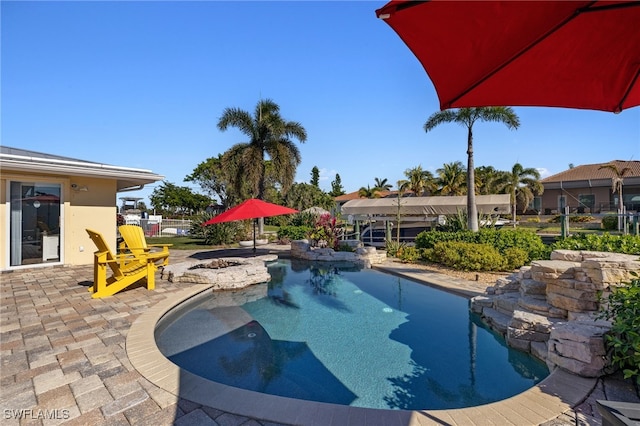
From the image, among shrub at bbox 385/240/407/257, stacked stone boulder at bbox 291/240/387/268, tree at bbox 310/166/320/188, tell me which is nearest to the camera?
stacked stone boulder at bbox 291/240/387/268

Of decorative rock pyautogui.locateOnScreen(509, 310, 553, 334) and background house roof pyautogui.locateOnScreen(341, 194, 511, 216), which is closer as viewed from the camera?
decorative rock pyautogui.locateOnScreen(509, 310, 553, 334)

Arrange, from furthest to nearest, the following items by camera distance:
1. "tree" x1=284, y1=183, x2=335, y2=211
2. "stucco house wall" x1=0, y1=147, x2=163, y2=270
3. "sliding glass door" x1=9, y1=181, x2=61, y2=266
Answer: "tree" x1=284, y1=183, x2=335, y2=211
"sliding glass door" x1=9, y1=181, x2=61, y2=266
"stucco house wall" x1=0, y1=147, x2=163, y2=270

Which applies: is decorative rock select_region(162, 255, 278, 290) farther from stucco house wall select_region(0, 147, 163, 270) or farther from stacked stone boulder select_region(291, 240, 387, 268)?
stucco house wall select_region(0, 147, 163, 270)

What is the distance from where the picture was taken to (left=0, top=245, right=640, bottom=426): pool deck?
2615mm

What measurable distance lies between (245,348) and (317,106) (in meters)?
12.5

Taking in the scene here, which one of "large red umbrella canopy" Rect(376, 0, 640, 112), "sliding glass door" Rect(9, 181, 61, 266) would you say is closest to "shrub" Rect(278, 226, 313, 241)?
"sliding glass door" Rect(9, 181, 61, 266)

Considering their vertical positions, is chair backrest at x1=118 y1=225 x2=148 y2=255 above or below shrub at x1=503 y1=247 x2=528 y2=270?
above

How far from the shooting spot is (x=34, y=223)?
9.12 meters

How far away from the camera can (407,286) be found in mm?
8508

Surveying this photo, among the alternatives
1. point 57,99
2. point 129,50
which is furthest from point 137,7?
point 57,99

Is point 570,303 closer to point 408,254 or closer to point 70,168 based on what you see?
point 408,254

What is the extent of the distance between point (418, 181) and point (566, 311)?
33.1m

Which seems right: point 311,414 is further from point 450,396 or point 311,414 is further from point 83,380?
point 83,380

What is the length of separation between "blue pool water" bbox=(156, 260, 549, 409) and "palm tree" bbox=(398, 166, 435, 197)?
3008cm
